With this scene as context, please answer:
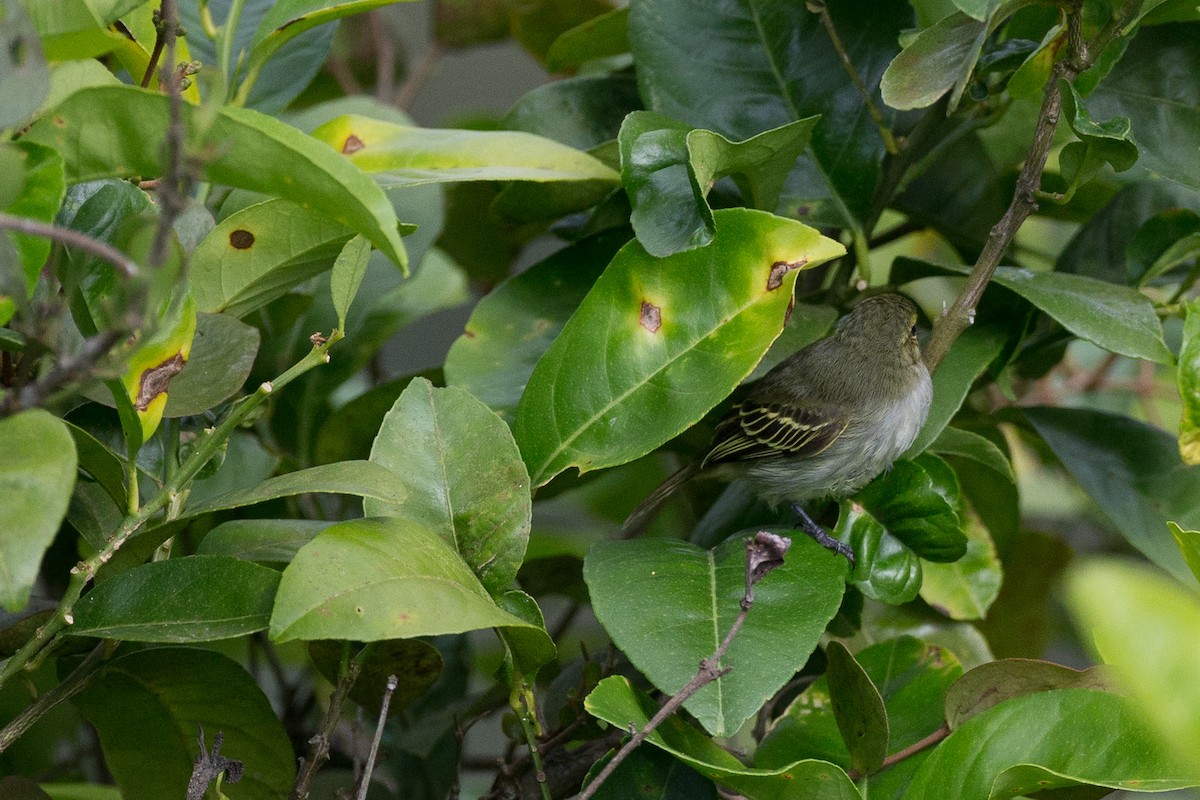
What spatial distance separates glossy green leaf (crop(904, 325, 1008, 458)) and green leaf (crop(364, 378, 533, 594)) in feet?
1.87

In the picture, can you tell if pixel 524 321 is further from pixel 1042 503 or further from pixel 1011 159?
pixel 1042 503

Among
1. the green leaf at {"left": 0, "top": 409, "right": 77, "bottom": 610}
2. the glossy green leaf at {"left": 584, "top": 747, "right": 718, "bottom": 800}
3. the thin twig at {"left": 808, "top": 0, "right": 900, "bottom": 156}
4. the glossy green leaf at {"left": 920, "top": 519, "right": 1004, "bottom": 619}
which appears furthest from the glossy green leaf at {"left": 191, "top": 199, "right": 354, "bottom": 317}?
the glossy green leaf at {"left": 920, "top": 519, "right": 1004, "bottom": 619}

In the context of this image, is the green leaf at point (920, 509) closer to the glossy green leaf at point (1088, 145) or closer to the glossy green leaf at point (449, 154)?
the glossy green leaf at point (1088, 145)

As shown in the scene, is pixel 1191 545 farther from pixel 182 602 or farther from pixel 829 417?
pixel 829 417

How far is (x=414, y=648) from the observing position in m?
1.42

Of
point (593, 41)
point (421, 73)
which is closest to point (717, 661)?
point (593, 41)

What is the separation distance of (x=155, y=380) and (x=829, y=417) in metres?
1.51

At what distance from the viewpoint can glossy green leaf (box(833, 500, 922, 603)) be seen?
1.41 meters

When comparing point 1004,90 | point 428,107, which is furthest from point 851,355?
point 428,107

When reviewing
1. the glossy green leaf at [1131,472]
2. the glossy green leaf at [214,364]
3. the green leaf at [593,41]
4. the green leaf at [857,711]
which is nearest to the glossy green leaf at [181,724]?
the glossy green leaf at [214,364]

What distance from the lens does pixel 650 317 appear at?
1344mm

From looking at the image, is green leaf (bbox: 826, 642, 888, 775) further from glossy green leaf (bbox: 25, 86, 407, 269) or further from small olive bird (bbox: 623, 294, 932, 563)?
small olive bird (bbox: 623, 294, 932, 563)

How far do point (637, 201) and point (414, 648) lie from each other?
615 millimetres

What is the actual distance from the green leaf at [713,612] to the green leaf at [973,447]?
0.33 m
